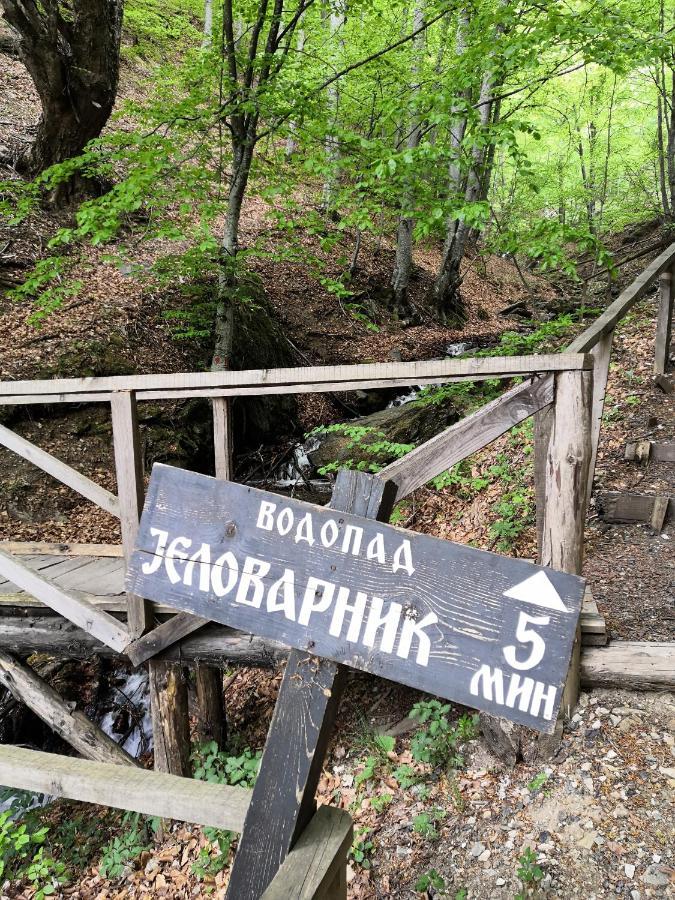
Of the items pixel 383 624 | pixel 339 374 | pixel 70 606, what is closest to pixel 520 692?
pixel 383 624

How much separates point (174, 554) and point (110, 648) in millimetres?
2803

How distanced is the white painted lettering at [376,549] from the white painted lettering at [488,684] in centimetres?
32

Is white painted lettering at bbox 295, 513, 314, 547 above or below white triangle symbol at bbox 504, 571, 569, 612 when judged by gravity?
above

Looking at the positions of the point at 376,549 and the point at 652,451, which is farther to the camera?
the point at 652,451

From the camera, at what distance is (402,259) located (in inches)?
541

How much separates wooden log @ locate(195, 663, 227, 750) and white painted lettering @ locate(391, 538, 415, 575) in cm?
343

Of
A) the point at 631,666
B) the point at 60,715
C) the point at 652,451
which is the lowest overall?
the point at 60,715

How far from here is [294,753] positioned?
1375 mm

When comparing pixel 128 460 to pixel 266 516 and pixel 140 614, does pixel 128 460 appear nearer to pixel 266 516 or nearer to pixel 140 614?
pixel 140 614

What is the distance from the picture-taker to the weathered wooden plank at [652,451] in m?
4.96

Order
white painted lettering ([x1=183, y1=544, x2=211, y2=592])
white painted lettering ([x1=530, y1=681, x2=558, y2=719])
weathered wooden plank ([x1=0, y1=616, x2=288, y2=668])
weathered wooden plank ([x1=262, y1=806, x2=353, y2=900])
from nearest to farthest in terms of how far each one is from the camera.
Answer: white painted lettering ([x1=530, y1=681, x2=558, y2=719]), weathered wooden plank ([x1=262, y1=806, x2=353, y2=900]), white painted lettering ([x1=183, y1=544, x2=211, y2=592]), weathered wooden plank ([x1=0, y1=616, x2=288, y2=668])

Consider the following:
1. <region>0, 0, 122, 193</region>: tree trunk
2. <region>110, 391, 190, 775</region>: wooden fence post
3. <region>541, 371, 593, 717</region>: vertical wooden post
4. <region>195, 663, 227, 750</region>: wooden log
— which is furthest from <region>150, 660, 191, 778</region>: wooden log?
<region>0, 0, 122, 193</region>: tree trunk

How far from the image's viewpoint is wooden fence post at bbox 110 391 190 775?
3109mm

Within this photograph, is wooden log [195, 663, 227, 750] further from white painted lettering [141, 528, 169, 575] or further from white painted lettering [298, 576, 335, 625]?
white painted lettering [298, 576, 335, 625]
